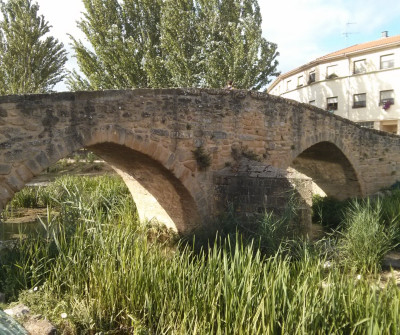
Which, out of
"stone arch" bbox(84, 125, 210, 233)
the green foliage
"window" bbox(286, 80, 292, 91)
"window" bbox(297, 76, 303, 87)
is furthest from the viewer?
"window" bbox(286, 80, 292, 91)

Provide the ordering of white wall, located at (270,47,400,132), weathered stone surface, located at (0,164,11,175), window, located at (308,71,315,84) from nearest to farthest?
1. weathered stone surface, located at (0,164,11,175)
2. white wall, located at (270,47,400,132)
3. window, located at (308,71,315,84)

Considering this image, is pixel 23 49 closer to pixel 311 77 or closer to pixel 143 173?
pixel 143 173

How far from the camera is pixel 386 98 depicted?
21016 millimetres

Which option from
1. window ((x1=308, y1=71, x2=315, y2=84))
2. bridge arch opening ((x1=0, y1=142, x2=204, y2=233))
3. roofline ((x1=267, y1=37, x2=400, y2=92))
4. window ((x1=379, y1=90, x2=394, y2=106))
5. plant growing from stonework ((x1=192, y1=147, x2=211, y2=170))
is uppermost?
roofline ((x1=267, y1=37, x2=400, y2=92))

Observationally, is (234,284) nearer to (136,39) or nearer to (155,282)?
(155,282)

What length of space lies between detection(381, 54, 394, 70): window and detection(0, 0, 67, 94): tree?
17.5m

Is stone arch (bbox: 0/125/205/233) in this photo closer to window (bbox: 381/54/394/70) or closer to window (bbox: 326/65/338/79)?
window (bbox: 381/54/394/70)

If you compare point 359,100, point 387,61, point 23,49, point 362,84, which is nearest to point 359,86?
point 362,84

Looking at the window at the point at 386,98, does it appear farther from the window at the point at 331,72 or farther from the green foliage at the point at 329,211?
the green foliage at the point at 329,211

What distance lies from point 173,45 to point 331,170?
849cm

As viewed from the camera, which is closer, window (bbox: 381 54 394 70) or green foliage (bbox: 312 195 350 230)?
green foliage (bbox: 312 195 350 230)

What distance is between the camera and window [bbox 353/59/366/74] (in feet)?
71.6

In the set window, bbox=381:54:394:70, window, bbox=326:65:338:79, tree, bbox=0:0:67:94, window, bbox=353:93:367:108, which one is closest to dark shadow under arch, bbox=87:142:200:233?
tree, bbox=0:0:67:94

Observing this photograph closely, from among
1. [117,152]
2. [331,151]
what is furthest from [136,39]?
[117,152]
